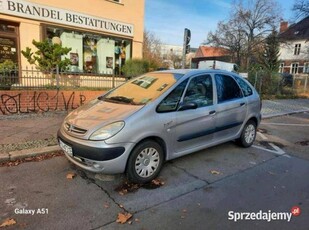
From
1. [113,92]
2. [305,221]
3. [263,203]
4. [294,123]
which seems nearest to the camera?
[305,221]

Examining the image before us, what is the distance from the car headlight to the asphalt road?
758mm

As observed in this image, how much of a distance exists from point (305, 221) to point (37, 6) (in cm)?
1133

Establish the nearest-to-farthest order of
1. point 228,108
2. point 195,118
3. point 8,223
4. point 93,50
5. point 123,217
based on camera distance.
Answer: point 8,223
point 123,217
point 195,118
point 228,108
point 93,50

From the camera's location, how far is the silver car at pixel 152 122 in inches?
142

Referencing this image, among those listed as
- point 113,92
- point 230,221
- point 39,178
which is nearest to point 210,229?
point 230,221

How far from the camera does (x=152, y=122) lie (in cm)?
384

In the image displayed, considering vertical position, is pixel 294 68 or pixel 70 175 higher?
pixel 294 68

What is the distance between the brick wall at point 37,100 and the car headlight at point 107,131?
524 centimetres

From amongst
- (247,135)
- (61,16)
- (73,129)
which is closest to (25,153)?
(73,129)

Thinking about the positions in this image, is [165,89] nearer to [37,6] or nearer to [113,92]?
[113,92]

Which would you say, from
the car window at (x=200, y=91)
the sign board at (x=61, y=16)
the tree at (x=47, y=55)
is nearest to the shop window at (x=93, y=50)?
the sign board at (x=61, y=16)

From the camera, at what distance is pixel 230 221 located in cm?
310

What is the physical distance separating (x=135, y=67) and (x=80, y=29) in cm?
303

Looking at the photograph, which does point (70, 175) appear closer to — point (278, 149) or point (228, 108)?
point (228, 108)
